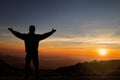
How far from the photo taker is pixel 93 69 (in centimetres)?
2606

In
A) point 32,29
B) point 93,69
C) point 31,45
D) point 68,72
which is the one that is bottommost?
point 68,72

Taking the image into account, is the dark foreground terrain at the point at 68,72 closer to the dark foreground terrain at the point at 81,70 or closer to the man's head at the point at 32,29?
the dark foreground terrain at the point at 81,70

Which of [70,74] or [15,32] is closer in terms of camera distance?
[15,32]

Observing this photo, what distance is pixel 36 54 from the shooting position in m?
16.1

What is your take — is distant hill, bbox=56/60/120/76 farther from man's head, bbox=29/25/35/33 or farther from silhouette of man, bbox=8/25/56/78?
man's head, bbox=29/25/35/33

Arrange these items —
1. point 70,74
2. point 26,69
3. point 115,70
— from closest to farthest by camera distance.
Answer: point 26,69, point 70,74, point 115,70

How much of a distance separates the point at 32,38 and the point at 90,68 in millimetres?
11305

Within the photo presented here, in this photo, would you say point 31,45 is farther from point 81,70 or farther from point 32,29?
point 81,70

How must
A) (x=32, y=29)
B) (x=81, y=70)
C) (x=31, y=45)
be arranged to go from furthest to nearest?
(x=81, y=70), (x=31, y=45), (x=32, y=29)

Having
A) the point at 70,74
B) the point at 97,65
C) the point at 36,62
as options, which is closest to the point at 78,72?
the point at 70,74

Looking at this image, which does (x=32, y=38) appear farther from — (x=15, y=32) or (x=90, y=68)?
(x=90, y=68)

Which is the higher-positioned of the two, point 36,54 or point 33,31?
point 33,31

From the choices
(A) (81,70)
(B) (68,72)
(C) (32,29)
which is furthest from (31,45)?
(A) (81,70)

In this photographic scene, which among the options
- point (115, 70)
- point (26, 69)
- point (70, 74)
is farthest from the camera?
point (115, 70)
